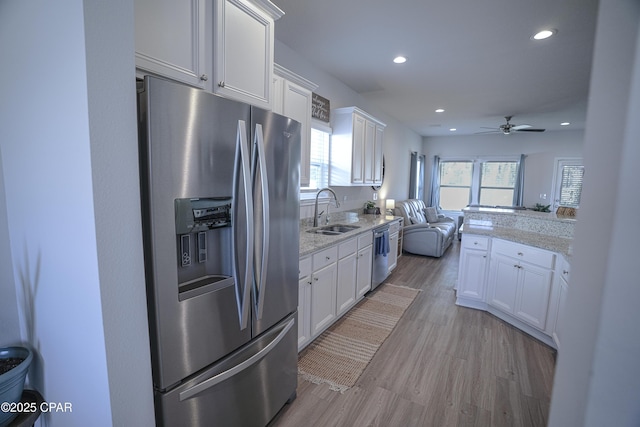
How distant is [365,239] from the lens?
11.0 ft

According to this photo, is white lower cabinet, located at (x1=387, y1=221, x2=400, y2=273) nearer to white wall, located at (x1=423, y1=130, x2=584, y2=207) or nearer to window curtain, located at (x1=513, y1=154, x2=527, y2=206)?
window curtain, located at (x1=513, y1=154, x2=527, y2=206)

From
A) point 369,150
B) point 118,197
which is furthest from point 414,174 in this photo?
point 118,197

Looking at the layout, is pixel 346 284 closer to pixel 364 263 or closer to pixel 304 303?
pixel 364 263

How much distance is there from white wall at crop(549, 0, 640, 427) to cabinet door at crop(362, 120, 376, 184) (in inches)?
139

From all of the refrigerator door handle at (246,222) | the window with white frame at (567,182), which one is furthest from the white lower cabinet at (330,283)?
the window with white frame at (567,182)

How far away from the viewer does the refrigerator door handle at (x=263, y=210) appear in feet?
4.62

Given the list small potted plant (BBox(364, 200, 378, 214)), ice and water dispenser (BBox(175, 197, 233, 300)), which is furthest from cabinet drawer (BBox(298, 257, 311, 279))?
small potted plant (BBox(364, 200, 378, 214))

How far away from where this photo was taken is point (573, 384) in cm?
74

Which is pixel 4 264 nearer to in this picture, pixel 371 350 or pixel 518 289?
pixel 371 350

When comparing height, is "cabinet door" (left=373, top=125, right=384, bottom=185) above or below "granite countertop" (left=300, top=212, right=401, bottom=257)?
above

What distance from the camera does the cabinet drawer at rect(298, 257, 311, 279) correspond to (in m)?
2.15

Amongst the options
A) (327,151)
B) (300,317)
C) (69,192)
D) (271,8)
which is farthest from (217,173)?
(327,151)

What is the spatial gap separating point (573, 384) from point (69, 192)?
5.03 ft

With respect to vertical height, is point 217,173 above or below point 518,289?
above
